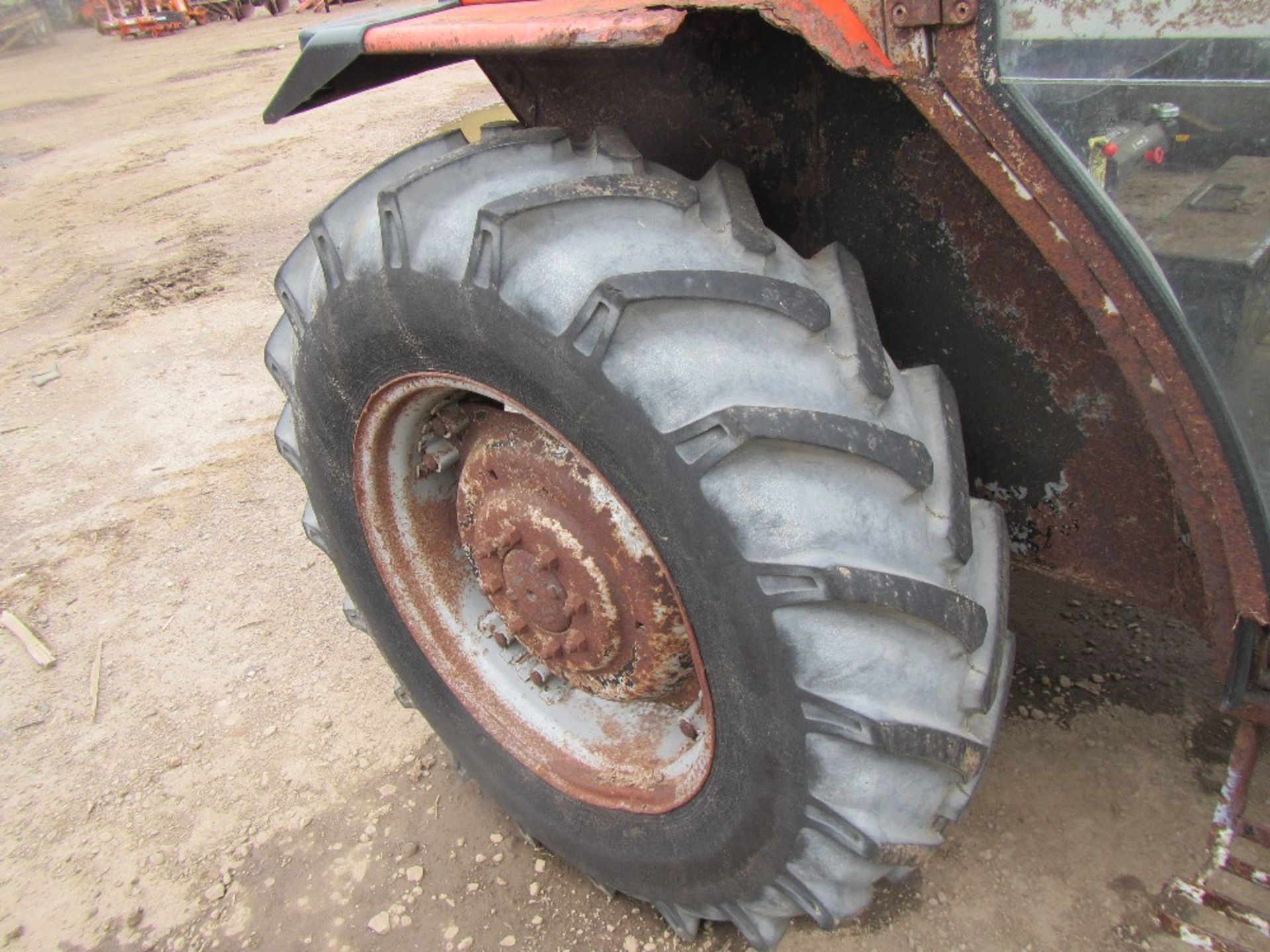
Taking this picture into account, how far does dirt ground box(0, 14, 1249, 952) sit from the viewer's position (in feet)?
6.01

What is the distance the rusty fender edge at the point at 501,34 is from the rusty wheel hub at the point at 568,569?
628 mm

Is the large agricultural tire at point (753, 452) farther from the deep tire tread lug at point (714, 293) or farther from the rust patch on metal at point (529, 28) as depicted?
the rust patch on metal at point (529, 28)

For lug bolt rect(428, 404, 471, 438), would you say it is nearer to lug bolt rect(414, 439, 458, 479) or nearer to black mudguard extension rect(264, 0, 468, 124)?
lug bolt rect(414, 439, 458, 479)

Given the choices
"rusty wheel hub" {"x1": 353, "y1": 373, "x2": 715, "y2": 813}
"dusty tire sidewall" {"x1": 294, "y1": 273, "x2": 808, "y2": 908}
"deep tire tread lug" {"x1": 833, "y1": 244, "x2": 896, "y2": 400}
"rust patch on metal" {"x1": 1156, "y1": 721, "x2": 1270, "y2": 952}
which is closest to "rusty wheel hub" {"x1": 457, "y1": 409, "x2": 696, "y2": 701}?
"rusty wheel hub" {"x1": 353, "y1": 373, "x2": 715, "y2": 813}

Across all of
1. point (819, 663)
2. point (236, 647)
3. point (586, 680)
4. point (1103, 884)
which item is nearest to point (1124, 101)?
point (819, 663)

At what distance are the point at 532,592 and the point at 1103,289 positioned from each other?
101 centimetres

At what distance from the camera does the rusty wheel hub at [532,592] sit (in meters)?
1.59

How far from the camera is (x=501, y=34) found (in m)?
1.25

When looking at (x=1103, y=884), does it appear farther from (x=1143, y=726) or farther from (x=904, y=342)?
(x=904, y=342)

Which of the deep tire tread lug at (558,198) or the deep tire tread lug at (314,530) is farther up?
the deep tire tread lug at (558,198)

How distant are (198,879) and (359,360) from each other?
4.17 ft

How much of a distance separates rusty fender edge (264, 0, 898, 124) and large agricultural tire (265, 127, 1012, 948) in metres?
0.17

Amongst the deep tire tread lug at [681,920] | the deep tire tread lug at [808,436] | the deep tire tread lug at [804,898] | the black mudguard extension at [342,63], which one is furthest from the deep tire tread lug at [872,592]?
the black mudguard extension at [342,63]

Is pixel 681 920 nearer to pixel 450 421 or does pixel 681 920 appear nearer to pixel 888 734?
pixel 888 734
